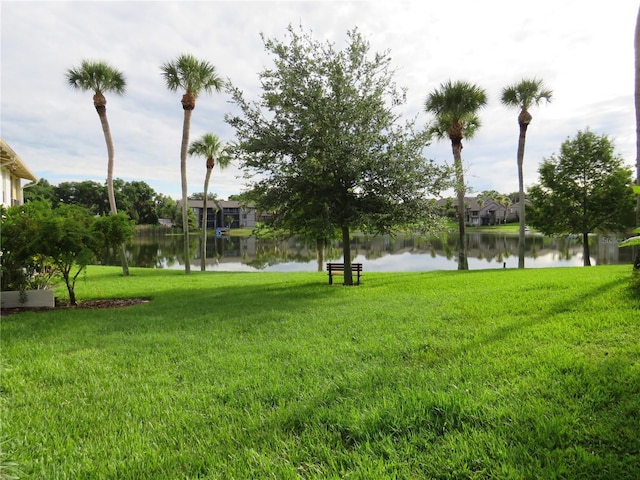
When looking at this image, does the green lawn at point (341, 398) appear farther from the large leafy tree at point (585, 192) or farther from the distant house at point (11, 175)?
the large leafy tree at point (585, 192)

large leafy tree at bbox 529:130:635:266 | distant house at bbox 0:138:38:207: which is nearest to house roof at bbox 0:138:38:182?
distant house at bbox 0:138:38:207

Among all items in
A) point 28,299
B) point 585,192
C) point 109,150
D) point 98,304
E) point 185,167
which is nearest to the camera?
point 28,299

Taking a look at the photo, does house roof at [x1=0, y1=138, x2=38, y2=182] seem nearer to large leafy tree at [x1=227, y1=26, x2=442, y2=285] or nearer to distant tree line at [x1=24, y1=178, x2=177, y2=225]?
large leafy tree at [x1=227, y1=26, x2=442, y2=285]

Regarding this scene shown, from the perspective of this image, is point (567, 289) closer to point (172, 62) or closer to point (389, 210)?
point (389, 210)

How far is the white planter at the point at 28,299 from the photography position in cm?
1034

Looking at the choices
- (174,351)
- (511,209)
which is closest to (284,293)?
(174,351)

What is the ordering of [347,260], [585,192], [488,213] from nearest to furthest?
1. [347,260]
2. [585,192]
3. [488,213]

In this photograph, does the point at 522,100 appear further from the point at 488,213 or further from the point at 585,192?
the point at 488,213

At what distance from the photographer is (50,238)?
9516 mm

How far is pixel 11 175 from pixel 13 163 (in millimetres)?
3327

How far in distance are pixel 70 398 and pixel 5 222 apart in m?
8.46

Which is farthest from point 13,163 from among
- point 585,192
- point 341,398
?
point 585,192

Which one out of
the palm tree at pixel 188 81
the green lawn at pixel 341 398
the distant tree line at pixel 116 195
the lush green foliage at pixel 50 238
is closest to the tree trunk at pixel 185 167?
the palm tree at pixel 188 81

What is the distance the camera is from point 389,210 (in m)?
12.3
